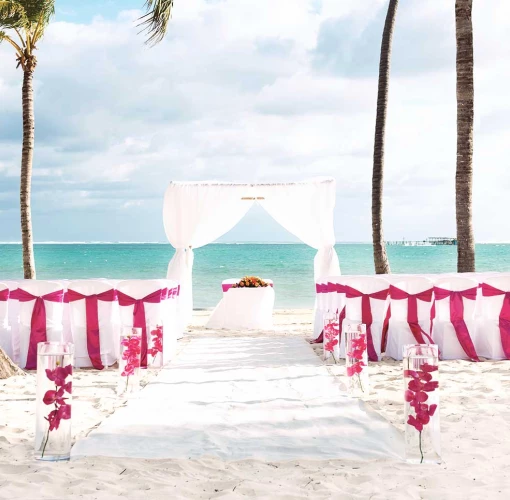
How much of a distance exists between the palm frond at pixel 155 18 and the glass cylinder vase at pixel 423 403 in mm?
8100

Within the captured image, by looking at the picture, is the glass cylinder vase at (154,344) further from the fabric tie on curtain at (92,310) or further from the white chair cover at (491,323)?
the white chair cover at (491,323)

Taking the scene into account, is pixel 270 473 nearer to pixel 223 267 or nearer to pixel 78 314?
pixel 78 314

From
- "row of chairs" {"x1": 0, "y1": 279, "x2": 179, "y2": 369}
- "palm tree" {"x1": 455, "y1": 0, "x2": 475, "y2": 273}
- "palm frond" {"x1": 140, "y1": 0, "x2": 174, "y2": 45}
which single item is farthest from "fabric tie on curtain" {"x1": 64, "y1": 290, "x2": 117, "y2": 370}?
"palm tree" {"x1": 455, "y1": 0, "x2": 475, "y2": 273}

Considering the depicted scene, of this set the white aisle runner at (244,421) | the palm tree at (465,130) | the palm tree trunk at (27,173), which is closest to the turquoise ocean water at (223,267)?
the palm tree trunk at (27,173)

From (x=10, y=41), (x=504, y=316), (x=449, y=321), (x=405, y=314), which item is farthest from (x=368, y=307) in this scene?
(x=10, y=41)

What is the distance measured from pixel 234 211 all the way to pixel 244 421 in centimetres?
778

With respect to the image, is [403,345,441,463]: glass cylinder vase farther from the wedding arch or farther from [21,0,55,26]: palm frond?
[21,0,55,26]: palm frond

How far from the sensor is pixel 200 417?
4234mm

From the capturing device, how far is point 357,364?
4957mm

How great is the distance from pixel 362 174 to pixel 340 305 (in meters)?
43.9

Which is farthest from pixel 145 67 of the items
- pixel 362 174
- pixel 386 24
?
pixel 386 24

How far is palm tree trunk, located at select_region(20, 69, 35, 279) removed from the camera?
11992mm

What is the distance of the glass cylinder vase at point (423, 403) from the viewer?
320 centimetres

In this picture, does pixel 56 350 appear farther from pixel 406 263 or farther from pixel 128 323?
pixel 406 263
